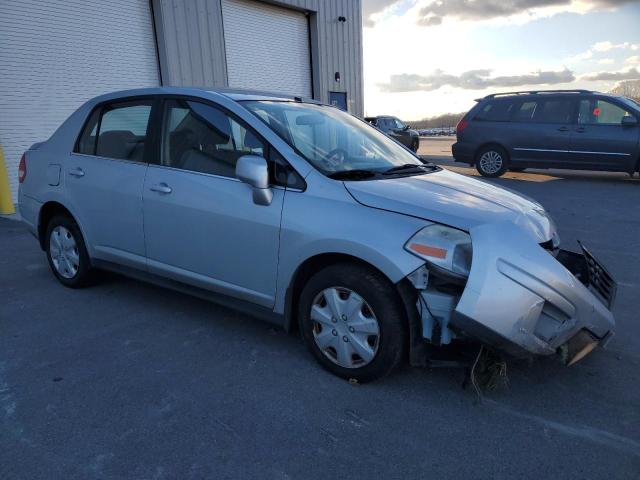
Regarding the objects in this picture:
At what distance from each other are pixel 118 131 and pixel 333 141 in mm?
1819

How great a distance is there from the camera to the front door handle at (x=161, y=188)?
345 centimetres

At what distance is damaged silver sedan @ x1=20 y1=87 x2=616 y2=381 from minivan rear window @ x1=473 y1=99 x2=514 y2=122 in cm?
801

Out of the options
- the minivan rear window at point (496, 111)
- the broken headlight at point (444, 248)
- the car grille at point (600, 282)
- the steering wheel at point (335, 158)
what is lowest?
the car grille at point (600, 282)

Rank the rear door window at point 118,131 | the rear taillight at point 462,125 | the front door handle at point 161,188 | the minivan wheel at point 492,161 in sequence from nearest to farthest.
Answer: the front door handle at point 161,188 < the rear door window at point 118,131 < the minivan wheel at point 492,161 < the rear taillight at point 462,125

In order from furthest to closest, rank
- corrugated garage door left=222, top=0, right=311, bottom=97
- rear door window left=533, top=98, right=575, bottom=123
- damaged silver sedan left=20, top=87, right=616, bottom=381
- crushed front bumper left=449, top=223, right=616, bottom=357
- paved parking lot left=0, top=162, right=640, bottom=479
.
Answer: corrugated garage door left=222, top=0, right=311, bottom=97 → rear door window left=533, top=98, right=575, bottom=123 → damaged silver sedan left=20, top=87, right=616, bottom=381 → crushed front bumper left=449, top=223, right=616, bottom=357 → paved parking lot left=0, top=162, right=640, bottom=479

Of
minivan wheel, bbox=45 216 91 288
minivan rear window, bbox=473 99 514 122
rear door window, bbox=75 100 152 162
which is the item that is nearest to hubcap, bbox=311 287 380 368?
rear door window, bbox=75 100 152 162

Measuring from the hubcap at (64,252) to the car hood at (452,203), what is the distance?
2.75 m

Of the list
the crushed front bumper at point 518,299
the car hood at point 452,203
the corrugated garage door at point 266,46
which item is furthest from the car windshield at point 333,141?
the corrugated garage door at point 266,46

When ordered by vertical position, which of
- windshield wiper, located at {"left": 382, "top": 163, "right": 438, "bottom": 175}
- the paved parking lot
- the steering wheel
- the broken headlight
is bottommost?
the paved parking lot

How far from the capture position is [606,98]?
1016cm

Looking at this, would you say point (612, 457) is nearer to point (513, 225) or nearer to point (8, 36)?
point (513, 225)

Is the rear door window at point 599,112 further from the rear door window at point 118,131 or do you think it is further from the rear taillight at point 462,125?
the rear door window at point 118,131

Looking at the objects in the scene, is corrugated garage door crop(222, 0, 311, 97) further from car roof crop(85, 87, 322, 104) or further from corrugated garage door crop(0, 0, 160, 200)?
car roof crop(85, 87, 322, 104)

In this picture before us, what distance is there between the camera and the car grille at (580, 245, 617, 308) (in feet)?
9.36
